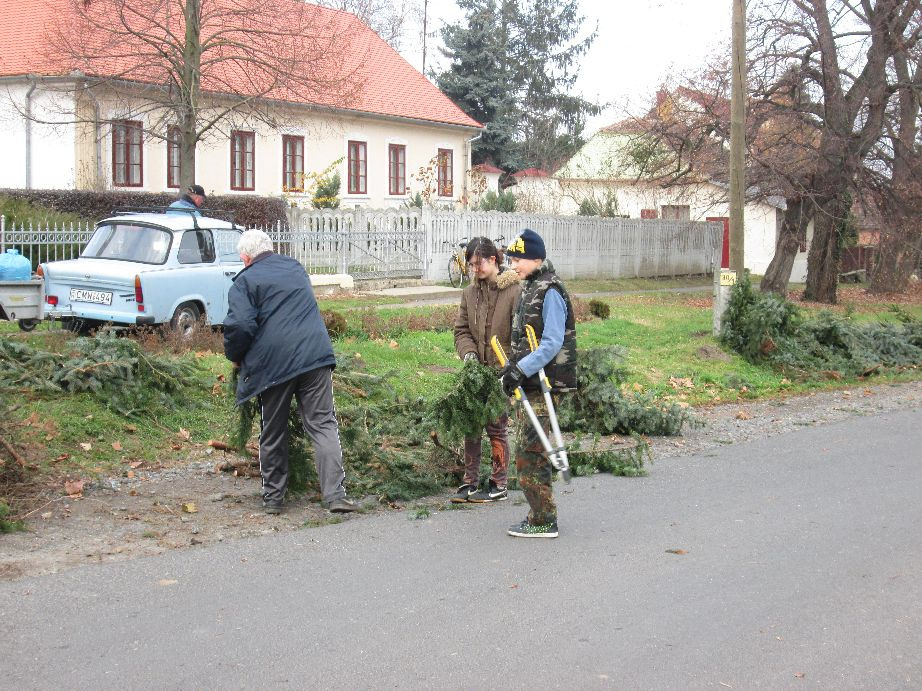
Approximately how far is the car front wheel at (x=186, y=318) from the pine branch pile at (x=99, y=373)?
3.80 meters

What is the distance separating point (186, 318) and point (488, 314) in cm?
718

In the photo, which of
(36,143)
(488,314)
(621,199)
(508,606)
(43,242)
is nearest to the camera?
(508,606)

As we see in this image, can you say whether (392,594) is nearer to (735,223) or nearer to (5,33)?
(735,223)

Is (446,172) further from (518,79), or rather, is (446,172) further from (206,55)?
(518,79)

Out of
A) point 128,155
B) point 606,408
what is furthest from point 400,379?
point 128,155

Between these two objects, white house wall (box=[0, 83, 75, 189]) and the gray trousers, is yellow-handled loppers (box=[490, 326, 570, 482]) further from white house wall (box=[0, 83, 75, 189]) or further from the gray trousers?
white house wall (box=[0, 83, 75, 189])

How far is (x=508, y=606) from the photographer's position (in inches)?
216

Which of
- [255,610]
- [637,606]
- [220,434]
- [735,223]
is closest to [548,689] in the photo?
[637,606]

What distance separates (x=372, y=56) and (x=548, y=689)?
37.7m

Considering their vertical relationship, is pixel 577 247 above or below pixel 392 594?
above

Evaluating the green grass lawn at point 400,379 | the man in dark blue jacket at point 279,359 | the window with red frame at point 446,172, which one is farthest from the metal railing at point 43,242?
the window with red frame at point 446,172

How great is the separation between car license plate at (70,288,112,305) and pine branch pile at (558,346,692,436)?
613cm

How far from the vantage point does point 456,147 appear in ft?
134

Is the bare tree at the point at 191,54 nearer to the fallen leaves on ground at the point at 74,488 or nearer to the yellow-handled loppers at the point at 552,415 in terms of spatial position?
the fallen leaves on ground at the point at 74,488
